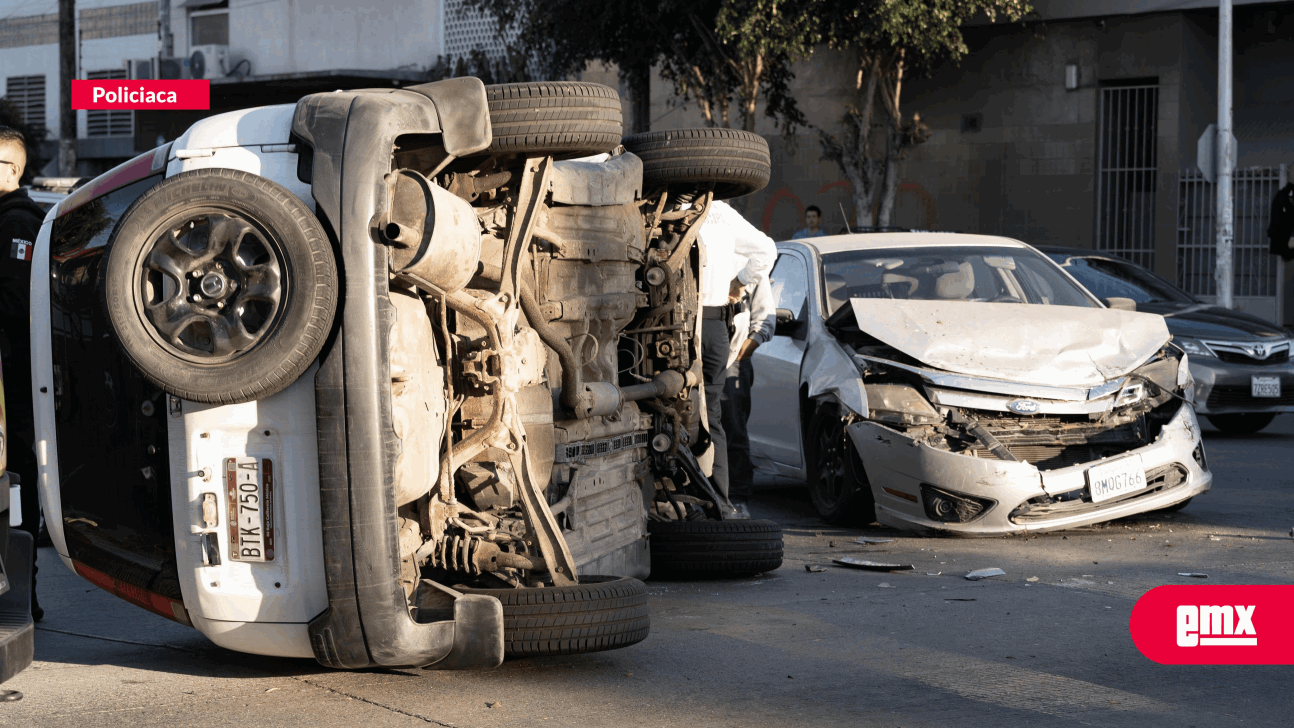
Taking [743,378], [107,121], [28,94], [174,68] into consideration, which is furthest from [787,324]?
[28,94]

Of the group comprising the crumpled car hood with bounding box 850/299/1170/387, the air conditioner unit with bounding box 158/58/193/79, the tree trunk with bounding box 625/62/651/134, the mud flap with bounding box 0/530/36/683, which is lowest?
the mud flap with bounding box 0/530/36/683

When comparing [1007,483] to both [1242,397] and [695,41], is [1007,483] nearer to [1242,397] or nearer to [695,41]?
[1242,397]

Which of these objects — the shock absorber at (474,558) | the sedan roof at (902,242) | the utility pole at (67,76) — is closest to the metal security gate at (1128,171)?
the sedan roof at (902,242)

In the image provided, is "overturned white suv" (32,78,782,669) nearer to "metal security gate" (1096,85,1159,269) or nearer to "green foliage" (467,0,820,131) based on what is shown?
"green foliage" (467,0,820,131)

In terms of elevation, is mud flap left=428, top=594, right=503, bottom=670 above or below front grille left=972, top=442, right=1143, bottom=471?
below

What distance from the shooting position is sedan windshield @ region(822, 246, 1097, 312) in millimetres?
8602

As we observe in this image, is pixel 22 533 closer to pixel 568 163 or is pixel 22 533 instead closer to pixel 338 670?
pixel 338 670

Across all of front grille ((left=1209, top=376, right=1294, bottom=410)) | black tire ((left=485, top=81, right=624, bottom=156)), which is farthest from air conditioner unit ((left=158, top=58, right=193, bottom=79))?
black tire ((left=485, top=81, right=624, bottom=156))

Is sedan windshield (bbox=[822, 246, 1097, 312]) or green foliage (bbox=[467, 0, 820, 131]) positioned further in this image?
green foliage (bbox=[467, 0, 820, 131])

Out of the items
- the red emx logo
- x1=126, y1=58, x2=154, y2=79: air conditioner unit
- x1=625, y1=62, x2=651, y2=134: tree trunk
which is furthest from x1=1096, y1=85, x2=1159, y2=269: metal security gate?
x1=126, y1=58, x2=154, y2=79: air conditioner unit

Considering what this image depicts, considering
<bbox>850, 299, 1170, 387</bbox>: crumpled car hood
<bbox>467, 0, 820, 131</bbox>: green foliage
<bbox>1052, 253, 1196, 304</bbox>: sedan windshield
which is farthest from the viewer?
<bbox>467, 0, 820, 131</bbox>: green foliage

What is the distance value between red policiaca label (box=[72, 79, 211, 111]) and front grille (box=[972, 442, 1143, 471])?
29510 mm

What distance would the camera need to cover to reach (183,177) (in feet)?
13.1

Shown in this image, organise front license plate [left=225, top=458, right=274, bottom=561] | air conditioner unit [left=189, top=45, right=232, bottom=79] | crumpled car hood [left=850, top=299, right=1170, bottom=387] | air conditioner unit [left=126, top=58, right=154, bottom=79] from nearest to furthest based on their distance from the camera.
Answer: front license plate [left=225, top=458, right=274, bottom=561], crumpled car hood [left=850, top=299, right=1170, bottom=387], air conditioner unit [left=189, top=45, right=232, bottom=79], air conditioner unit [left=126, top=58, right=154, bottom=79]
